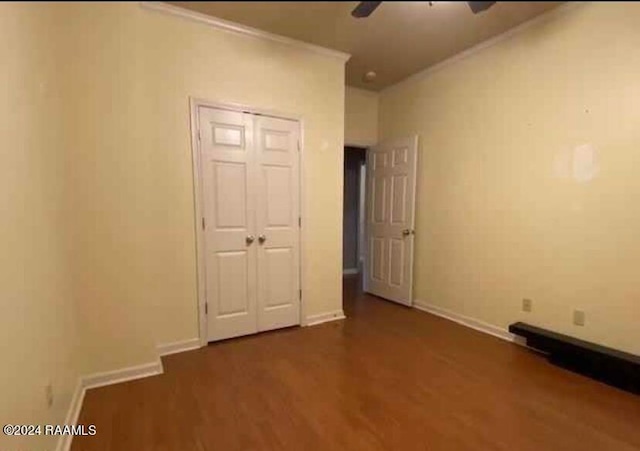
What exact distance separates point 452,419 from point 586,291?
4.69 feet

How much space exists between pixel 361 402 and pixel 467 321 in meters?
1.72

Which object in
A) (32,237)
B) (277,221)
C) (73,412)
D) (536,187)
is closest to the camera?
(32,237)

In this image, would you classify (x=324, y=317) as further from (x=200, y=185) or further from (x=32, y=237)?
(x=32, y=237)

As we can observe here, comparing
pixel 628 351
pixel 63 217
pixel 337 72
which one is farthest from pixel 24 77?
pixel 628 351

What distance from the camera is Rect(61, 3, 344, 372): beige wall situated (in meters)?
1.77

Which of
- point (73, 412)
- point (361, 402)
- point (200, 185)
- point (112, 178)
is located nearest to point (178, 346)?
point (73, 412)

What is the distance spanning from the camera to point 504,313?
2.86 meters

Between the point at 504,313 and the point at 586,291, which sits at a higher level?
the point at 586,291

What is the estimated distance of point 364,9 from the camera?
44cm

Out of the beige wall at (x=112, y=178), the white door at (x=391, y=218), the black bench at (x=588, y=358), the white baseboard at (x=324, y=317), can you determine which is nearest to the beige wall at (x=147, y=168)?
the beige wall at (x=112, y=178)

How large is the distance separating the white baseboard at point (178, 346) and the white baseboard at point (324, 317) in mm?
1003

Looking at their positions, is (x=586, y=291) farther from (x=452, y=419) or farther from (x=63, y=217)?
(x=63, y=217)

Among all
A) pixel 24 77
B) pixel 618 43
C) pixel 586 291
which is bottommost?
pixel 586 291

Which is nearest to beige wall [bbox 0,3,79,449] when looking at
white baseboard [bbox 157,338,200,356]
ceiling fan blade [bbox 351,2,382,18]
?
white baseboard [bbox 157,338,200,356]
